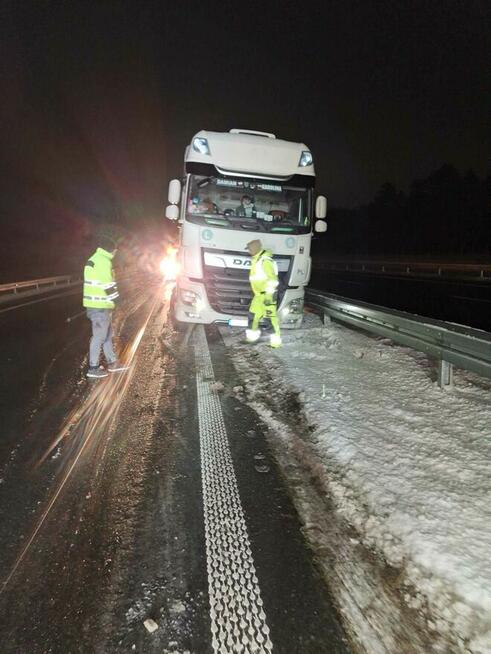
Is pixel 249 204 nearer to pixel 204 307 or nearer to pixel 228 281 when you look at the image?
pixel 228 281

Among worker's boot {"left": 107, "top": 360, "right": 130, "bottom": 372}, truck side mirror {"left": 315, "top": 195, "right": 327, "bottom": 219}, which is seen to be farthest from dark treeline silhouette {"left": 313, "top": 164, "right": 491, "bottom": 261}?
worker's boot {"left": 107, "top": 360, "right": 130, "bottom": 372}

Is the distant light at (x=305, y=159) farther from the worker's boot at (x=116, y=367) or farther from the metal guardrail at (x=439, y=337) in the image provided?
the worker's boot at (x=116, y=367)

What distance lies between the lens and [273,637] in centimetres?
198

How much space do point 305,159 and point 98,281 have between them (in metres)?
4.58

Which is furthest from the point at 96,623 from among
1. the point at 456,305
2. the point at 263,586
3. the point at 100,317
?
the point at 456,305

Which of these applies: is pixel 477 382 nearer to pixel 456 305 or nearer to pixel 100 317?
pixel 100 317

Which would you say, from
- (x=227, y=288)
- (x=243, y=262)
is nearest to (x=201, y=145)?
(x=243, y=262)

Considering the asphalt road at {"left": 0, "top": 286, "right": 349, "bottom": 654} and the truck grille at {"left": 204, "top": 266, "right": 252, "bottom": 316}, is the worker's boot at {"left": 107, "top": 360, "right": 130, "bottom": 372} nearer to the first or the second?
the asphalt road at {"left": 0, "top": 286, "right": 349, "bottom": 654}

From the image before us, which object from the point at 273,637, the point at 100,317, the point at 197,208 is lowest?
the point at 273,637

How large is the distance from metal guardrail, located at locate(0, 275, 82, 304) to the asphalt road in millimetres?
13593

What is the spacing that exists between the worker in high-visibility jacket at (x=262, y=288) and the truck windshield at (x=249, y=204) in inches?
25.0

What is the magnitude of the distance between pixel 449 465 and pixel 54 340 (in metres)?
7.39

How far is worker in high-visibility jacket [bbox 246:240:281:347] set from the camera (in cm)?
712

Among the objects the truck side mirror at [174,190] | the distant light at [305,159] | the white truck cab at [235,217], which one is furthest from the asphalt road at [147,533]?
the distant light at [305,159]
